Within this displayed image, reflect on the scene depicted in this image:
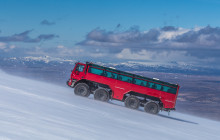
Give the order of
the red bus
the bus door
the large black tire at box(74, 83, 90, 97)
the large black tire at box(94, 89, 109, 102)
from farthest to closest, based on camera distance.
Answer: the bus door < the large black tire at box(74, 83, 90, 97) < the large black tire at box(94, 89, 109, 102) < the red bus

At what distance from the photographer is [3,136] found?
22.0 ft

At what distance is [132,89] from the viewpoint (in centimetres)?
2255

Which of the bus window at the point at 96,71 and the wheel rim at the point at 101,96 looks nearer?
the wheel rim at the point at 101,96

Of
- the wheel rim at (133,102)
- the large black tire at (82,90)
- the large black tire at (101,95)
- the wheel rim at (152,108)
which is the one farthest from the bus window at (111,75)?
the wheel rim at (152,108)

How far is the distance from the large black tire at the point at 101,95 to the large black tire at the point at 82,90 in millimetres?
845

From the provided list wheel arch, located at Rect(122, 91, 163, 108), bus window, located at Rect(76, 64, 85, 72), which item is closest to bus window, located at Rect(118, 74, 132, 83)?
wheel arch, located at Rect(122, 91, 163, 108)

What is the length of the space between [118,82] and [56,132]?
14571mm

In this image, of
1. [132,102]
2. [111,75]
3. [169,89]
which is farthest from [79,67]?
[169,89]

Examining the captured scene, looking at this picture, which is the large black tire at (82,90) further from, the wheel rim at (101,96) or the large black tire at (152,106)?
the large black tire at (152,106)

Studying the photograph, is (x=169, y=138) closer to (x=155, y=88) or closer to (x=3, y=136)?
(x=3, y=136)

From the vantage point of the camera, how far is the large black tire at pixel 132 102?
883 inches

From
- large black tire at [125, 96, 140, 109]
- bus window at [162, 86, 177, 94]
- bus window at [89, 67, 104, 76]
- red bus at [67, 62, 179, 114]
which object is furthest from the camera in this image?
bus window at [89, 67, 104, 76]

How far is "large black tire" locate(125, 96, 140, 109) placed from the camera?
22.4 meters

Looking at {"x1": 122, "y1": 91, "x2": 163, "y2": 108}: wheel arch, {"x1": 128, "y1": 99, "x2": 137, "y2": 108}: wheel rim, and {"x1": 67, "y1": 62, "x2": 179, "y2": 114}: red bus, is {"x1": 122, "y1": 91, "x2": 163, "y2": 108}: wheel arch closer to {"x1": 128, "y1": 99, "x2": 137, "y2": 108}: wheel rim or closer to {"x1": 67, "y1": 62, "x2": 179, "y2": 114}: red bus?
{"x1": 67, "y1": 62, "x2": 179, "y2": 114}: red bus
